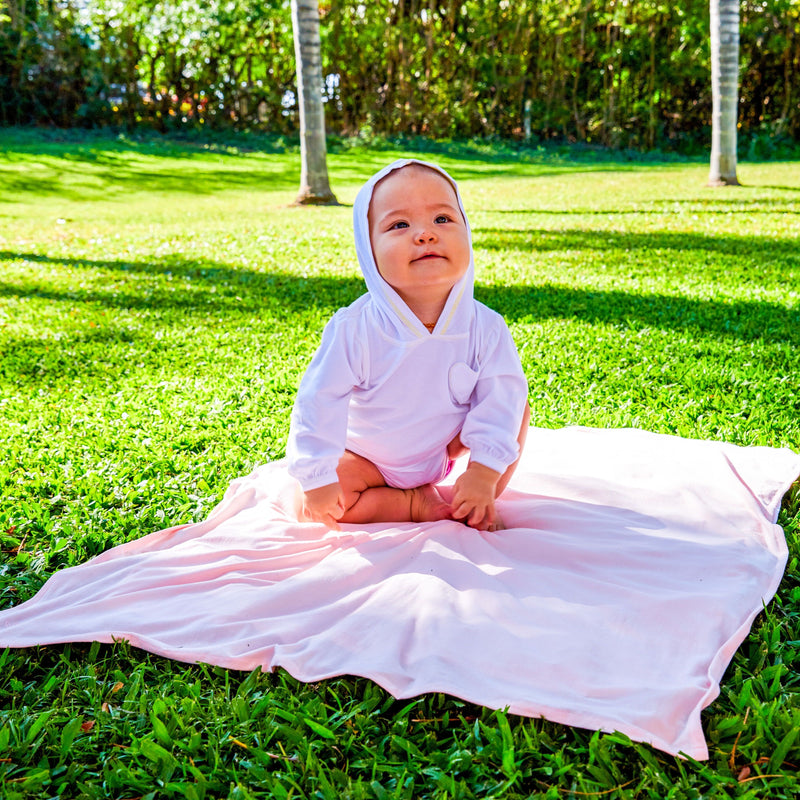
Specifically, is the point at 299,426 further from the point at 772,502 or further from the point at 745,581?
the point at 772,502

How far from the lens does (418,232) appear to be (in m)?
2.63

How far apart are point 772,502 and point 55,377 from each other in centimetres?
387

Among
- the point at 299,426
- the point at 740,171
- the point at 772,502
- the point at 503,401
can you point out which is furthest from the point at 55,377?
the point at 740,171

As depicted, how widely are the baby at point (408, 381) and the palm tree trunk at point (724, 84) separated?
11575mm

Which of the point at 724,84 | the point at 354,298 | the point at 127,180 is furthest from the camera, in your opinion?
the point at 127,180

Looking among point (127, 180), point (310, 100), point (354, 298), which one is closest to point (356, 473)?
point (354, 298)

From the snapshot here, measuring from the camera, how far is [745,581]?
7.91 ft

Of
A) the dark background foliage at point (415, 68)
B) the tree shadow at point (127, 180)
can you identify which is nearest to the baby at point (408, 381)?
the tree shadow at point (127, 180)

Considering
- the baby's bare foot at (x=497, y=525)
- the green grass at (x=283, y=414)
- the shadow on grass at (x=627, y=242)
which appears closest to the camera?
the green grass at (x=283, y=414)

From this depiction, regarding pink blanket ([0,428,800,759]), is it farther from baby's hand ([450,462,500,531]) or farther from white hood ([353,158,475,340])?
white hood ([353,158,475,340])

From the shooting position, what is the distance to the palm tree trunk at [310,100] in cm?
1110

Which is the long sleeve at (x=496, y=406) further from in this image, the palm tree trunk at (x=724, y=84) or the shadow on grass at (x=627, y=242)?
the palm tree trunk at (x=724, y=84)

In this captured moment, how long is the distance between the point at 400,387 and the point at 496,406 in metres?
0.33

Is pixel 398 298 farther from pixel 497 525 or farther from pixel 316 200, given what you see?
pixel 316 200
